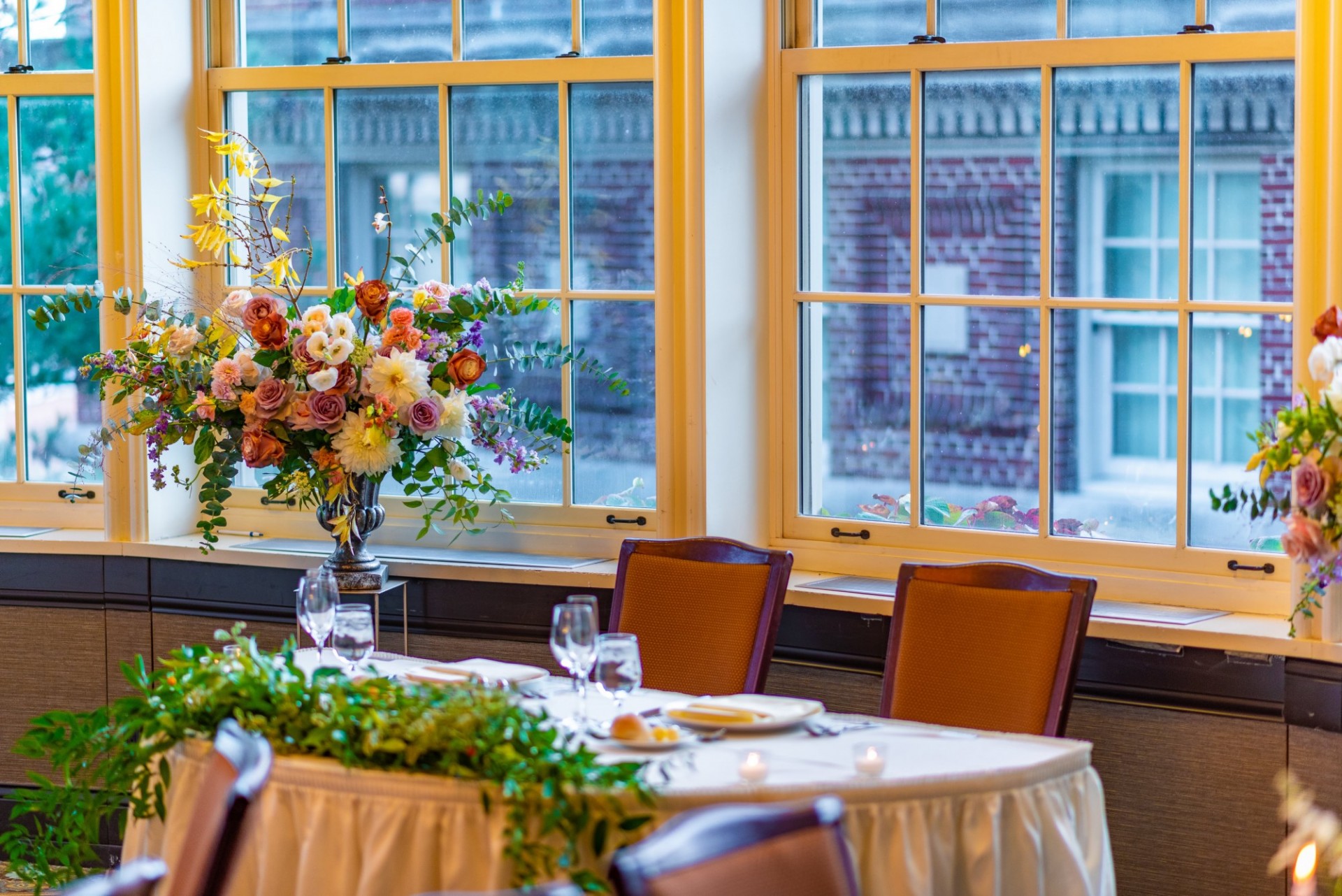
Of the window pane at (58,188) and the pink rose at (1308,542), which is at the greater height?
the window pane at (58,188)

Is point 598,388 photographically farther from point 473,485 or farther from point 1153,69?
point 1153,69

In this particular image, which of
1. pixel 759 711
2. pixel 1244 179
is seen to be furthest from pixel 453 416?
pixel 1244 179

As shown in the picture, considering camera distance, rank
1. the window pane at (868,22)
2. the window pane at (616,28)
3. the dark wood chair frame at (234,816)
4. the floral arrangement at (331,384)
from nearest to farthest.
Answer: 1. the dark wood chair frame at (234,816)
2. the floral arrangement at (331,384)
3. the window pane at (868,22)
4. the window pane at (616,28)

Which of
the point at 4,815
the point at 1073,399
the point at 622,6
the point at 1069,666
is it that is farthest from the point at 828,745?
the point at 4,815

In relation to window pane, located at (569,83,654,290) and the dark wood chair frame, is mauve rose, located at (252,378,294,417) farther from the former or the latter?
the dark wood chair frame

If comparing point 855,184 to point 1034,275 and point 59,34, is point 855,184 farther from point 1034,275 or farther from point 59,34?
point 59,34

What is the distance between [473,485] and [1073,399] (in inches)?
52.6

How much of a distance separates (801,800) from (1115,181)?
174 cm

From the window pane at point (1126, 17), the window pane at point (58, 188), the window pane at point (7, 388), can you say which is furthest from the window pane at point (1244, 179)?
A: the window pane at point (7, 388)

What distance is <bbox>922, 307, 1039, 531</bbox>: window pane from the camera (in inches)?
140

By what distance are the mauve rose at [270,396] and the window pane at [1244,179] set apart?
1.92 meters

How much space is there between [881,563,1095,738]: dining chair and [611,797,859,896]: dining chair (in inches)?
43.6

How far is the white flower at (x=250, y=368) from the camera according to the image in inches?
133

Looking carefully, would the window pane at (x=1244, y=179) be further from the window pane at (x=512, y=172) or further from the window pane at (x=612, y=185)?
the window pane at (x=512, y=172)
